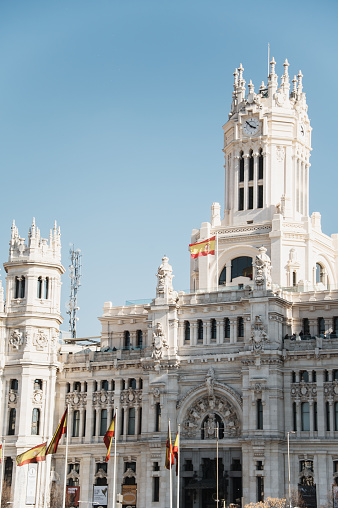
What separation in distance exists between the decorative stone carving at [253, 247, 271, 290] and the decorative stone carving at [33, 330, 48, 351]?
26337 mm

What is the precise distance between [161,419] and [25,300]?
71.1 ft

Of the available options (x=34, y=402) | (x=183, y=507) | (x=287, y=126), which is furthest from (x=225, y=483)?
(x=287, y=126)

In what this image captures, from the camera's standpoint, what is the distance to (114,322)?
123188 mm

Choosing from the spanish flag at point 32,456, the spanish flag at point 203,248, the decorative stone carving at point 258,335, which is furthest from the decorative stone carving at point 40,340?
the decorative stone carving at point 258,335

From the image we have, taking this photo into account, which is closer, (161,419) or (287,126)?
(161,419)

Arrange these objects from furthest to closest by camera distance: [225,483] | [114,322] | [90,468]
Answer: [114,322]
[90,468]
[225,483]

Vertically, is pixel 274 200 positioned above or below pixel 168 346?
above

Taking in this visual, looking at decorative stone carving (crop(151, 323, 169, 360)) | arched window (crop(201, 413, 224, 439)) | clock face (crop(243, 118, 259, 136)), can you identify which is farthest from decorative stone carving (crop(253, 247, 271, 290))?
clock face (crop(243, 118, 259, 136))

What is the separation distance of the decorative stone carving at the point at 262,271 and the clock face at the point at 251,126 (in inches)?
881

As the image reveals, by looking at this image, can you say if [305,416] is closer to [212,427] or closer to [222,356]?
[212,427]

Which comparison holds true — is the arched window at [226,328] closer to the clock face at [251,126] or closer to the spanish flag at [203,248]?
the spanish flag at [203,248]

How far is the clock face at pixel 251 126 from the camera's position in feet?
416

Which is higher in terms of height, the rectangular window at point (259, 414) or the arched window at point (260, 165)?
the arched window at point (260, 165)

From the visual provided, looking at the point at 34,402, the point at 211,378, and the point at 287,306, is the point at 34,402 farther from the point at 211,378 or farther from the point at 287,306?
the point at 287,306
